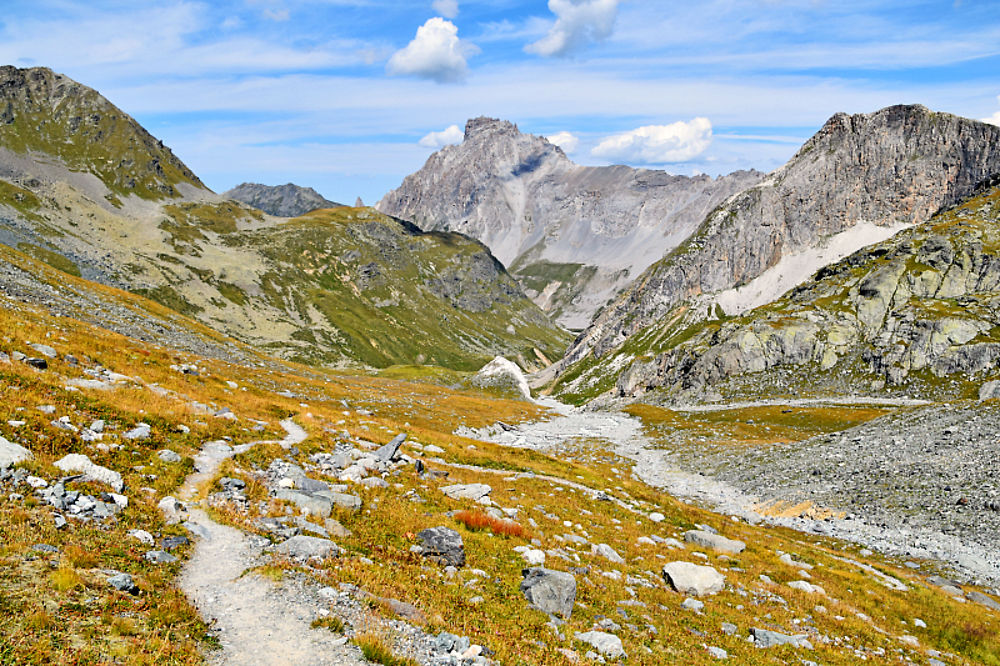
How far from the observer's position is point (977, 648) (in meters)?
19.2

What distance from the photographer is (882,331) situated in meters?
130

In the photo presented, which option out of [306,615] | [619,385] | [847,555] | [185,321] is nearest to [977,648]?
[847,555]

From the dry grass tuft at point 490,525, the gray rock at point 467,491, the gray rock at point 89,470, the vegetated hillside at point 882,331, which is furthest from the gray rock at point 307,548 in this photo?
the vegetated hillside at point 882,331

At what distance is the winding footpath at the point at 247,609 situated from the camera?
9820 millimetres

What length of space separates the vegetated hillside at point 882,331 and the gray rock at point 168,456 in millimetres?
128265

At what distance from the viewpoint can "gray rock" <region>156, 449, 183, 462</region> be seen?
62.5 feet

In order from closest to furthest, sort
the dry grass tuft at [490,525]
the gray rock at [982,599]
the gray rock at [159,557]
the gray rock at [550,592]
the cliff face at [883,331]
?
the gray rock at [159,557] < the gray rock at [550,592] < the dry grass tuft at [490,525] < the gray rock at [982,599] < the cliff face at [883,331]

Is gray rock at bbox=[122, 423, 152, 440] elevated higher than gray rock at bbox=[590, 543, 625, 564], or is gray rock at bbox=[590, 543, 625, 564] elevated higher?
gray rock at bbox=[122, 423, 152, 440]

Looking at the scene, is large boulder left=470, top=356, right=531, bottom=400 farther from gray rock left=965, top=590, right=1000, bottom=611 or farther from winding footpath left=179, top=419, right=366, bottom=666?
winding footpath left=179, top=419, right=366, bottom=666

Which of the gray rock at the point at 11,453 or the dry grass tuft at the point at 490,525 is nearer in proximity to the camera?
the gray rock at the point at 11,453

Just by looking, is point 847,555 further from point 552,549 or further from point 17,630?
point 17,630

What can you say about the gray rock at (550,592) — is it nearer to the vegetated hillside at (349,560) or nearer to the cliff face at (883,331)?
the vegetated hillside at (349,560)

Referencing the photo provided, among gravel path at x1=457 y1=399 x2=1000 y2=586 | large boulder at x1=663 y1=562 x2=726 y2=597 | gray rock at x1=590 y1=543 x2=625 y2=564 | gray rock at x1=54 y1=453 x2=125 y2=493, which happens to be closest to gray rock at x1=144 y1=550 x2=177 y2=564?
gray rock at x1=54 y1=453 x2=125 y2=493

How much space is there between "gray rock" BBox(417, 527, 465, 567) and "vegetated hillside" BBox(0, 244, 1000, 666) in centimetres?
10
